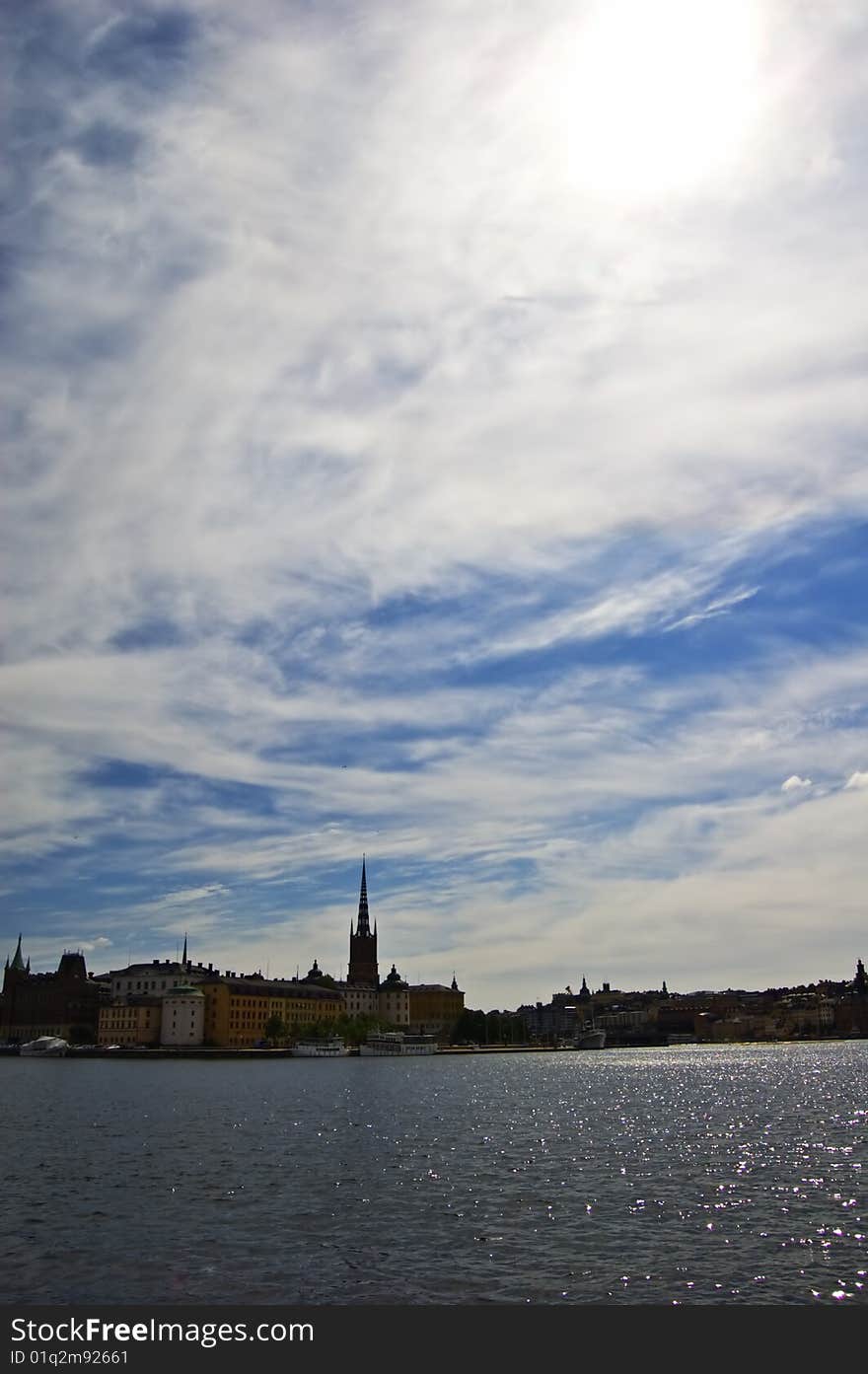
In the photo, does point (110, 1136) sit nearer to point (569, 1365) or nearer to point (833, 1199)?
point (833, 1199)

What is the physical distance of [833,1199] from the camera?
35.1 m

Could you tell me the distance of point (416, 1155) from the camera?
161ft

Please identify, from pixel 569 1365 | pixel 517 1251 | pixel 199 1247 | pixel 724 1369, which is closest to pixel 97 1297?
pixel 199 1247

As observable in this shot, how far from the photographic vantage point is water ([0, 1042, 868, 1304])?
24594 millimetres

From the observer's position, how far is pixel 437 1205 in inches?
1372

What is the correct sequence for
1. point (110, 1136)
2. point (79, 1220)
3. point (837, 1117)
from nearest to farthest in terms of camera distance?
point (79, 1220)
point (110, 1136)
point (837, 1117)

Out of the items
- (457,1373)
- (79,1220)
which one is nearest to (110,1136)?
(79,1220)

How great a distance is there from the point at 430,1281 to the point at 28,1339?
10.1m

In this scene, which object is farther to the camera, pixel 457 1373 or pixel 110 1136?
pixel 110 1136

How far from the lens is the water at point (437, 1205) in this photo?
80.7 ft

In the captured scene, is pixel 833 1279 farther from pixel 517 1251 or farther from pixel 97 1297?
pixel 97 1297

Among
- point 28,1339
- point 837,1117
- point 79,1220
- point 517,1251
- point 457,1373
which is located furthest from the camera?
point 837,1117

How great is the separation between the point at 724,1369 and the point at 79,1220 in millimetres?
22151

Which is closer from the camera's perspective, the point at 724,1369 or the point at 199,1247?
the point at 724,1369
